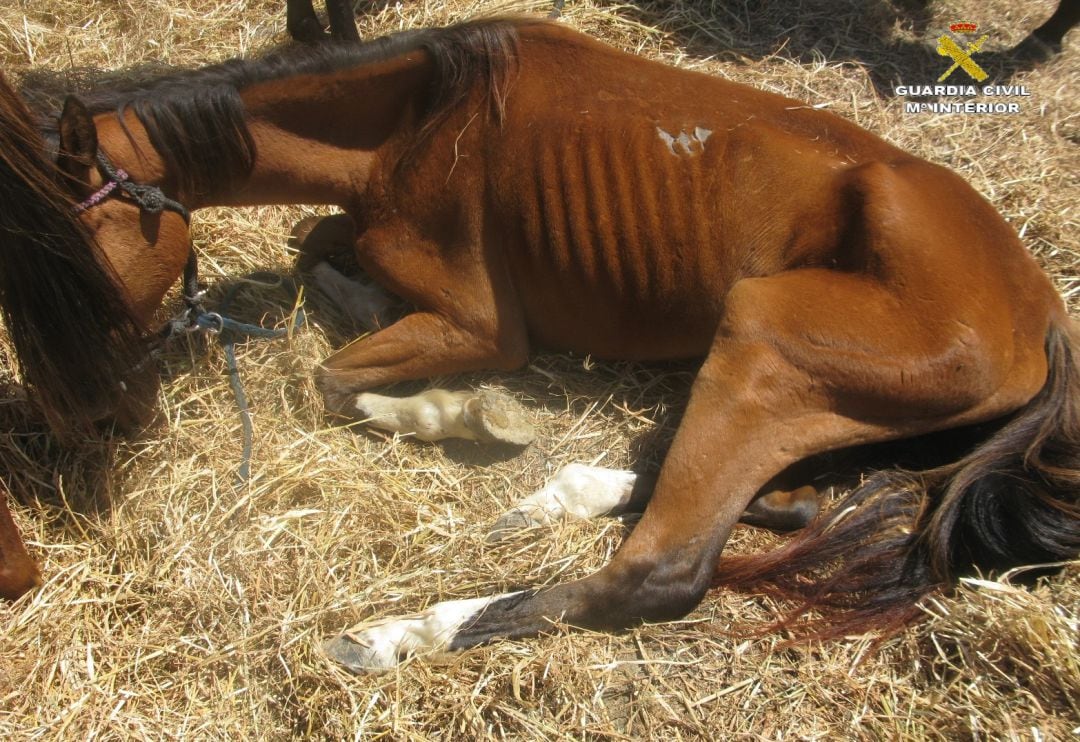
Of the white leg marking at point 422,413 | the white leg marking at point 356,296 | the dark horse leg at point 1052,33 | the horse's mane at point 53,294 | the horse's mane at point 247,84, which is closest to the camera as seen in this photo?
the horse's mane at point 53,294

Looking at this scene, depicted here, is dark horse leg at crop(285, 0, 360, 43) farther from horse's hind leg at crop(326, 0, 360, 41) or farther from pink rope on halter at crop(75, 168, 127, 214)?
pink rope on halter at crop(75, 168, 127, 214)

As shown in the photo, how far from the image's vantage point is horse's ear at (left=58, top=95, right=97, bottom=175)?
7.47ft

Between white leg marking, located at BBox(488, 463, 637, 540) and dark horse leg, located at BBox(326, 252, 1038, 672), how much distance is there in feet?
0.83

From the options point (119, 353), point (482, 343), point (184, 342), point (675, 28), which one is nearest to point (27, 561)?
point (119, 353)

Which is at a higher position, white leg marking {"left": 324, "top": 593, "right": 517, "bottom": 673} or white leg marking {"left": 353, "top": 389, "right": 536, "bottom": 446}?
white leg marking {"left": 353, "top": 389, "right": 536, "bottom": 446}

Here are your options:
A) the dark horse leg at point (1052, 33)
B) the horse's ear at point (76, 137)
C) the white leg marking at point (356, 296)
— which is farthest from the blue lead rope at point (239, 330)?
the dark horse leg at point (1052, 33)

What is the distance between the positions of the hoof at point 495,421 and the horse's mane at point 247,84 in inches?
39.1

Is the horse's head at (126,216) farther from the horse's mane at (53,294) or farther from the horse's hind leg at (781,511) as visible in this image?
the horse's hind leg at (781,511)

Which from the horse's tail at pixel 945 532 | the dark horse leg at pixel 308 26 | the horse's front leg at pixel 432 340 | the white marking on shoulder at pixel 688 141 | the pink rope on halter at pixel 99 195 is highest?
the dark horse leg at pixel 308 26

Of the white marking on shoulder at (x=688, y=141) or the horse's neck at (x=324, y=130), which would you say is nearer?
the white marking on shoulder at (x=688, y=141)

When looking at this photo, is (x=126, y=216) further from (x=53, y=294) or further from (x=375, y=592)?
(x=375, y=592)

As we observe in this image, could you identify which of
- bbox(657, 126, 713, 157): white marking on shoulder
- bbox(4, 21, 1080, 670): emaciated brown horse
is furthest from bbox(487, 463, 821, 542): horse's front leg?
bbox(657, 126, 713, 157): white marking on shoulder

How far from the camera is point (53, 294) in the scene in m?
2.38

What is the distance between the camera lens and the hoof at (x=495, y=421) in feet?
9.32
